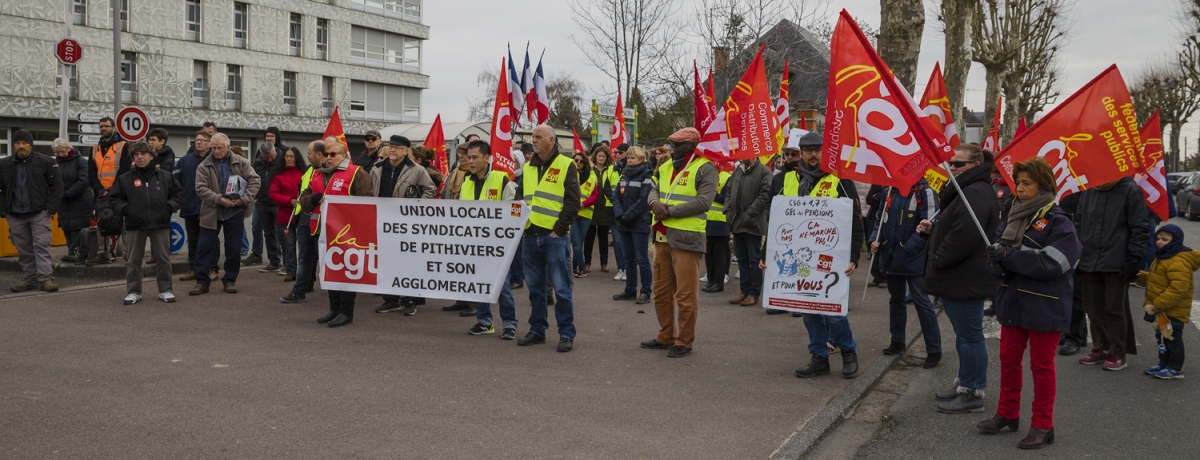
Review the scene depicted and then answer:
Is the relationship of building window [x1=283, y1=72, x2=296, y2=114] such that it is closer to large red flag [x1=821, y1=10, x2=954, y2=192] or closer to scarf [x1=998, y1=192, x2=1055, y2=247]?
large red flag [x1=821, y1=10, x2=954, y2=192]

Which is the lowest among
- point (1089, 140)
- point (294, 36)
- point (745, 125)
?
point (1089, 140)

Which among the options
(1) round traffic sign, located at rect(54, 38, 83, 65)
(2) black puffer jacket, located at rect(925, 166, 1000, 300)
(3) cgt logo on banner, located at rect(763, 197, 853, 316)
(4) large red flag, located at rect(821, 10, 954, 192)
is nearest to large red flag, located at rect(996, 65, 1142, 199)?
(2) black puffer jacket, located at rect(925, 166, 1000, 300)

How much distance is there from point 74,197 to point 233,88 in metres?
37.3

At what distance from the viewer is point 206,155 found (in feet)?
36.0

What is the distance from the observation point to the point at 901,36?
51.6 ft

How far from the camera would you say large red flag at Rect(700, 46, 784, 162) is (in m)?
7.82

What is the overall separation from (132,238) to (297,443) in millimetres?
5785

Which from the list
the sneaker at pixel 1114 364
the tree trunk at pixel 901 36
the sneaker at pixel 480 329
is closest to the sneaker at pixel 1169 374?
the sneaker at pixel 1114 364

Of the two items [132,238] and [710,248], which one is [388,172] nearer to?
[132,238]

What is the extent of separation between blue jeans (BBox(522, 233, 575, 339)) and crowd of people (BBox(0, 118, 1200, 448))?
2cm

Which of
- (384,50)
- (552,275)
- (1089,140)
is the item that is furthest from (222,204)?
(384,50)

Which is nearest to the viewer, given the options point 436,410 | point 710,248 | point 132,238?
point 436,410

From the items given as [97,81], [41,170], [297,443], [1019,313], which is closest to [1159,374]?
[1019,313]

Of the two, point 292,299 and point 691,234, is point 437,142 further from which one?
point 691,234
